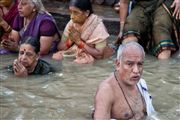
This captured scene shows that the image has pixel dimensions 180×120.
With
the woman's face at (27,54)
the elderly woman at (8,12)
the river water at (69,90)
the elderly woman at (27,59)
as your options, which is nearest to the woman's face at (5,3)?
the elderly woman at (8,12)

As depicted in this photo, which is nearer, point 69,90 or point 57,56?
point 69,90

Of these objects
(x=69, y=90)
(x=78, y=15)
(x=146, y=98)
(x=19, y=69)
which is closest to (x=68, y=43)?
(x=78, y=15)

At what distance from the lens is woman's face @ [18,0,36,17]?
7070mm

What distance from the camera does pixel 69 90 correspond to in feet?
18.9

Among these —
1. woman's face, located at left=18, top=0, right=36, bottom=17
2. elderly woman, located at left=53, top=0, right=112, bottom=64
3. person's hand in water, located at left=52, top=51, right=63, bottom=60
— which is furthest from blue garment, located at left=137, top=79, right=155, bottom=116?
woman's face, located at left=18, top=0, right=36, bottom=17

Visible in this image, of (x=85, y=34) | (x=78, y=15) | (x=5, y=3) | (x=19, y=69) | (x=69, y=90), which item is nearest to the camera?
(x=69, y=90)

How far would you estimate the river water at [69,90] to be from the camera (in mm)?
5039

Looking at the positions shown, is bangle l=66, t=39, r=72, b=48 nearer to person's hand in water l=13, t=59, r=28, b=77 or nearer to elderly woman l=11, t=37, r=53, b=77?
elderly woman l=11, t=37, r=53, b=77

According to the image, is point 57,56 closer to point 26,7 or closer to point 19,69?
point 26,7

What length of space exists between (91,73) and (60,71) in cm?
41

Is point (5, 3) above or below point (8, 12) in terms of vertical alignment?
above

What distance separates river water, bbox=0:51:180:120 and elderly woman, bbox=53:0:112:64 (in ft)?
0.48

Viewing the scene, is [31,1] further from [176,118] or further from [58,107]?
[176,118]

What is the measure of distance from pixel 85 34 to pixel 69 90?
1498 mm
